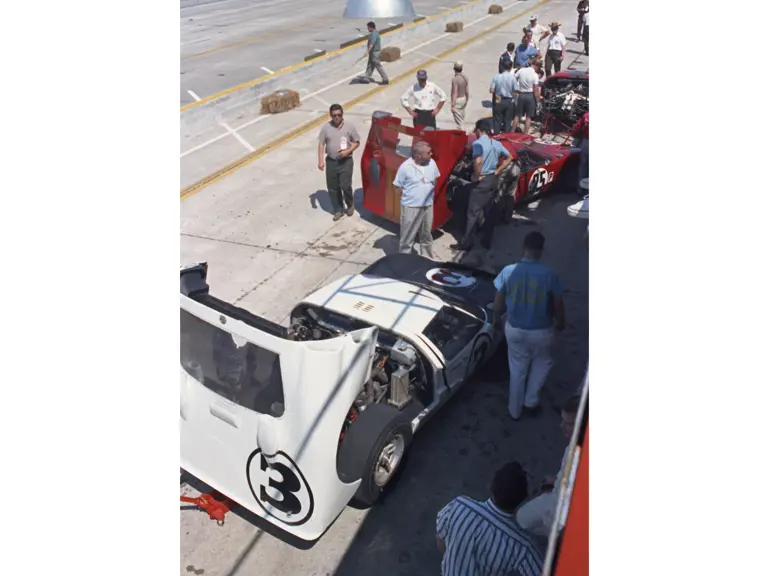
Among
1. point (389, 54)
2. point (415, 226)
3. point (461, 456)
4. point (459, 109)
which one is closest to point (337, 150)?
point (415, 226)

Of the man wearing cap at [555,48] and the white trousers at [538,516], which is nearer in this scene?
the white trousers at [538,516]

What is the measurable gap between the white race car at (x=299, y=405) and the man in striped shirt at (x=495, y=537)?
120 cm

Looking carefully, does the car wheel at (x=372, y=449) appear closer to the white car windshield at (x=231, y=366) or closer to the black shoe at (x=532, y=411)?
the white car windshield at (x=231, y=366)

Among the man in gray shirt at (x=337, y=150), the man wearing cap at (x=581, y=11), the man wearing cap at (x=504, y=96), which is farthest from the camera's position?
the man wearing cap at (x=581, y=11)

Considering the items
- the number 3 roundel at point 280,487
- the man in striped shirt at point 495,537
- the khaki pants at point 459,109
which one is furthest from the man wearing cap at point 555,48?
the man in striped shirt at point 495,537

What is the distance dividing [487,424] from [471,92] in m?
12.9

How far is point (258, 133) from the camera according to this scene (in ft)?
48.5

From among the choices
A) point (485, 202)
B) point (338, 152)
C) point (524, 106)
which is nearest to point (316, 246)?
point (338, 152)

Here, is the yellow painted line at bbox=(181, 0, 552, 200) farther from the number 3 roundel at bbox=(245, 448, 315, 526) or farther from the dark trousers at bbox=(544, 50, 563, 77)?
the number 3 roundel at bbox=(245, 448, 315, 526)

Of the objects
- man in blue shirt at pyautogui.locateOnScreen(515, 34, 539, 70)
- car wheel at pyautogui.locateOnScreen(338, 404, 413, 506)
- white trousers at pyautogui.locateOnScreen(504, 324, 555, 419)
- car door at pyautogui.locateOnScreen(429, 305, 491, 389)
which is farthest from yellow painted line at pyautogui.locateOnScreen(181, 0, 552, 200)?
car wheel at pyautogui.locateOnScreen(338, 404, 413, 506)

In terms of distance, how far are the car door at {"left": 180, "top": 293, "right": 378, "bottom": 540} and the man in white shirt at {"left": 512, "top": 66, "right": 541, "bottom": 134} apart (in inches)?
358

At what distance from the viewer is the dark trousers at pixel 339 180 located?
377 inches

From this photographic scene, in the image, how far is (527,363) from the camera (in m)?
5.71
